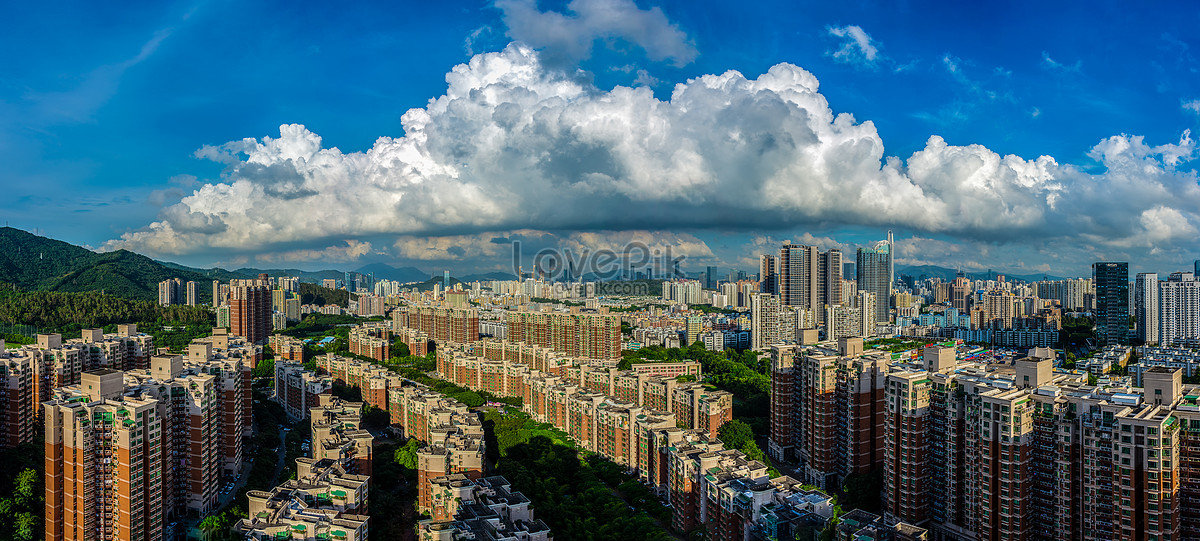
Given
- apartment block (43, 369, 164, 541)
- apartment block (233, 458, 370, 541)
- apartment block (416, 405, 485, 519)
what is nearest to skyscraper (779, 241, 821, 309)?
apartment block (416, 405, 485, 519)

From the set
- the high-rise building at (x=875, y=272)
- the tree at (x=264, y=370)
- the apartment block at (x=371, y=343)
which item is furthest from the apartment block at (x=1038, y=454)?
the high-rise building at (x=875, y=272)

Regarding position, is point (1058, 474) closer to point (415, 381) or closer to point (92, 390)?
point (92, 390)

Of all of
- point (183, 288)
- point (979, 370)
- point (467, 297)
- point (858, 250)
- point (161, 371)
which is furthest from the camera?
point (467, 297)

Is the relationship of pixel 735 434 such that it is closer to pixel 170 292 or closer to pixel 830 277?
pixel 830 277

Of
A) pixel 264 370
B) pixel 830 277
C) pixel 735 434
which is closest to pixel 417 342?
pixel 264 370

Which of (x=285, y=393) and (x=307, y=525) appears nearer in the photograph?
(x=307, y=525)

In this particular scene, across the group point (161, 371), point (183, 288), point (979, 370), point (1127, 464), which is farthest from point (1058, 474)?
point (183, 288)

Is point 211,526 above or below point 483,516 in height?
below

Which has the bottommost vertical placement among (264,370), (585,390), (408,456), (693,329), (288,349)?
(408,456)
